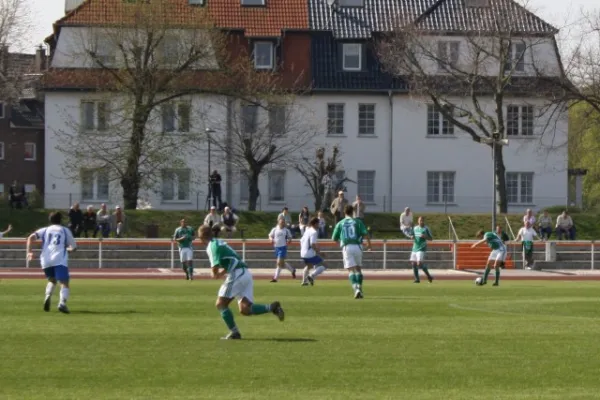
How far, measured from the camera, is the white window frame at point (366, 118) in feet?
228

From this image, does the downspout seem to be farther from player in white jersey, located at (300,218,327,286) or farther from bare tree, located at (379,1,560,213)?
player in white jersey, located at (300,218,327,286)

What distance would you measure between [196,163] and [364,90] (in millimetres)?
9319

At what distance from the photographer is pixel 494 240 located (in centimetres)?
3547

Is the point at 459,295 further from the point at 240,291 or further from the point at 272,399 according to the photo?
the point at 272,399

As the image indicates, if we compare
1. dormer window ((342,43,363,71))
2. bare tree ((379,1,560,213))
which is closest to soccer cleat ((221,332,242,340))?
bare tree ((379,1,560,213))

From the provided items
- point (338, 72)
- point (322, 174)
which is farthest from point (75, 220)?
point (338, 72)

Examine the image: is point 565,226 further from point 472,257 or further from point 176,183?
point 176,183

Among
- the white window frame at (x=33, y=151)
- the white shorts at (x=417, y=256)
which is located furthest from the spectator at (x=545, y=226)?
the white window frame at (x=33, y=151)

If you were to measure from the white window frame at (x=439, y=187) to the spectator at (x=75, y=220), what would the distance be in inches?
930

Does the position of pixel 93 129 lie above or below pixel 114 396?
above

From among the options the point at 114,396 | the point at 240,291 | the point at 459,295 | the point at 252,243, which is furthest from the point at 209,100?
the point at 114,396

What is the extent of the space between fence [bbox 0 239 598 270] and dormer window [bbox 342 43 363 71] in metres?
21.6

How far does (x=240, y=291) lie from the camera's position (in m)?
18.6

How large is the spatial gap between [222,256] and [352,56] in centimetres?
5194
